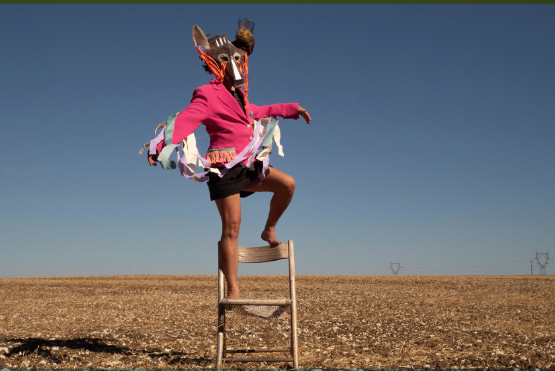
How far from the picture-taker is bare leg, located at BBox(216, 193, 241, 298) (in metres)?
4.45

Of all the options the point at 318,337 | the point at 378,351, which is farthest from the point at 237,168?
the point at 318,337

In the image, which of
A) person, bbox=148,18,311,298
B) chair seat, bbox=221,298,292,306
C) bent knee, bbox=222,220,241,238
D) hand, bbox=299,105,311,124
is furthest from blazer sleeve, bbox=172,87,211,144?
chair seat, bbox=221,298,292,306

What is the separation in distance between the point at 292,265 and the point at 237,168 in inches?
45.6

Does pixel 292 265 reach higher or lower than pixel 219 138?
lower

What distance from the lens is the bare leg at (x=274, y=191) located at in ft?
15.2

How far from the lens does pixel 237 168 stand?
4469mm

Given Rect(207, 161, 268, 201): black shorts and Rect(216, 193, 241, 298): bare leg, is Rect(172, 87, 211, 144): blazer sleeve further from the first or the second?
Rect(216, 193, 241, 298): bare leg

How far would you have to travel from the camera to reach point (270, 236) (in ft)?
15.7

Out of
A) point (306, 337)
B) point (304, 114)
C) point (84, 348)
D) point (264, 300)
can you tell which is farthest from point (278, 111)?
point (84, 348)

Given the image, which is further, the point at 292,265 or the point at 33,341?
the point at 33,341

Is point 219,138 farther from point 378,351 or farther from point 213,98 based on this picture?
point 378,351

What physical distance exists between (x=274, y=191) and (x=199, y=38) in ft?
6.16

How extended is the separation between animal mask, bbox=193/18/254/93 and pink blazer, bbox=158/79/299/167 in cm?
16

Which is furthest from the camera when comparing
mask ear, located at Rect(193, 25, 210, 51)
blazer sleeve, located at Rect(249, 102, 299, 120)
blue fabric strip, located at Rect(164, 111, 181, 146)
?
blazer sleeve, located at Rect(249, 102, 299, 120)
